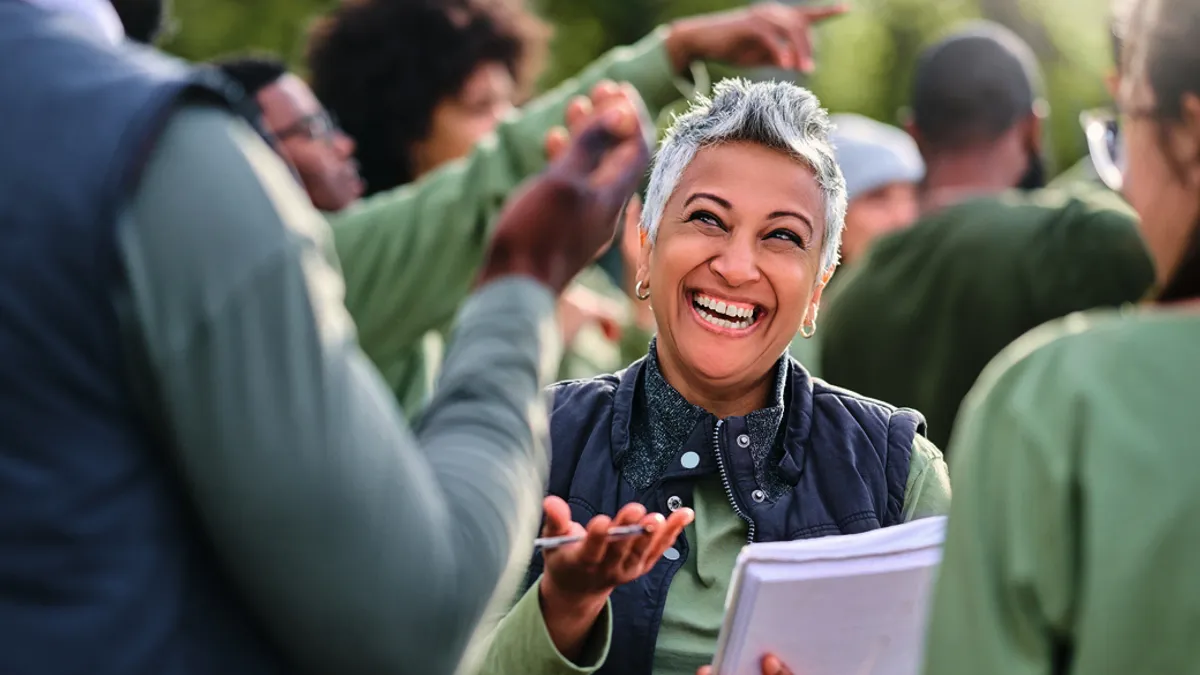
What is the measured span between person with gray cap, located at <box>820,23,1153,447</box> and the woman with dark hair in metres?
2.29

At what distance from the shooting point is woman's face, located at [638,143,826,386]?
309 cm

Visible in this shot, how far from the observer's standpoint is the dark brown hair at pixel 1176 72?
1.78 m

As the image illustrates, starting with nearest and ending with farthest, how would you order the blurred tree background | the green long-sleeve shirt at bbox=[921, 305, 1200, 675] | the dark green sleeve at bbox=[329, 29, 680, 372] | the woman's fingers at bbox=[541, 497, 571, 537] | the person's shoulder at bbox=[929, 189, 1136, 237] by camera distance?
1. the green long-sleeve shirt at bbox=[921, 305, 1200, 675]
2. the woman's fingers at bbox=[541, 497, 571, 537]
3. the person's shoulder at bbox=[929, 189, 1136, 237]
4. the dark green sleeve at bbox=[329, 29, 680, 372]
5. the blurred tree background

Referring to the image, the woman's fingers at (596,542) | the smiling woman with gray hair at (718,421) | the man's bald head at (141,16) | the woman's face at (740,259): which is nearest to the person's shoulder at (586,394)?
the smiling woman with gray hair at (718,421)

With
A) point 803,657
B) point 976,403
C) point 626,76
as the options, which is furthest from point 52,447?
point 626,76

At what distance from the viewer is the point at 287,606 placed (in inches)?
62.5

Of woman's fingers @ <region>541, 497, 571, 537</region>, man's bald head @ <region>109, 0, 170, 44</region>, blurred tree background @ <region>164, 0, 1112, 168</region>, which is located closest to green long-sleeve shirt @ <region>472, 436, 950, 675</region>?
woman's fingers @ <region>541, 497, 571, 537</region>

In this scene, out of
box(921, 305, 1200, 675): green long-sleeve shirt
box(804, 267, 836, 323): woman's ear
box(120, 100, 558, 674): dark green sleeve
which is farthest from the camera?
box(804, 267, 836, 323): woman's ear

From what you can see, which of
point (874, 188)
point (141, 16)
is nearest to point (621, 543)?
point (141, 16)

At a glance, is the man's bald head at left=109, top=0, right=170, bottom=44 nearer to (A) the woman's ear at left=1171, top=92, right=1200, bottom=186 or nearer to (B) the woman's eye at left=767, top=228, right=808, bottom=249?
(B) the woman's eye at left=767, top=228, right=808, bottom=249

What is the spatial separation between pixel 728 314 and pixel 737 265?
0.32 feet

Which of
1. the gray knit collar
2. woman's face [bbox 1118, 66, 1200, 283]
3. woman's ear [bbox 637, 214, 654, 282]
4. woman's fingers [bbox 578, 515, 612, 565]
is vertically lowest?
the gray knit collar

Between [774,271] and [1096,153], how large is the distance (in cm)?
63

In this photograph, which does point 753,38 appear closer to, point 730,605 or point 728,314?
point 728,314
